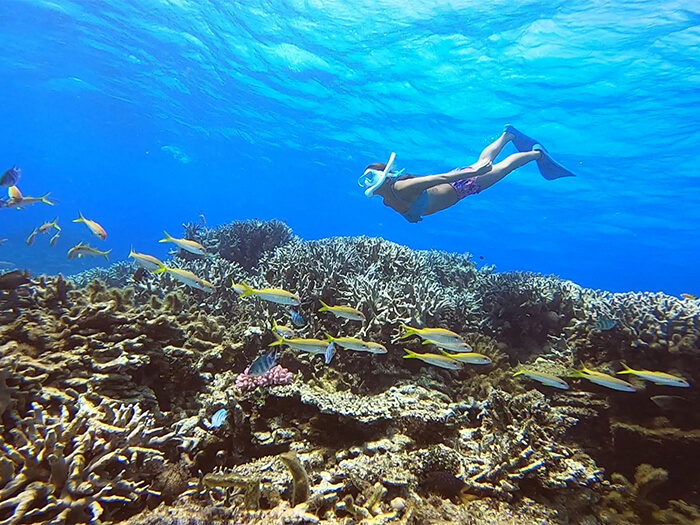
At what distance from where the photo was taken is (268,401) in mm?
4215

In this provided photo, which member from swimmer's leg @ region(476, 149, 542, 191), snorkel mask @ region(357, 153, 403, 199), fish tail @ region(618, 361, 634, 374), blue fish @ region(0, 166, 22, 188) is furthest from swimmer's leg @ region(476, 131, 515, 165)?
blue fish @ region(0, 166, 22, 188)

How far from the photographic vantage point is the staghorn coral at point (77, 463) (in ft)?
8.22

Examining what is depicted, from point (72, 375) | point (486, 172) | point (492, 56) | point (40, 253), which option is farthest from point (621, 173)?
point (40, 253)

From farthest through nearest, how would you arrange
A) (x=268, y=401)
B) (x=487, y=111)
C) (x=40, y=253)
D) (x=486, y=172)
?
(x=40, y=253), (x=487, y=111), (x=486, y=172), (x=268, y=401)

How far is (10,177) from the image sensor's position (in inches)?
286

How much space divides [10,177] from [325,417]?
8.29m

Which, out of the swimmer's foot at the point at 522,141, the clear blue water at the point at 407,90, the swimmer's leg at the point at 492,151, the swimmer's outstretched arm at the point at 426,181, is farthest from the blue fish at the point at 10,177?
the clear blue water at the point at 407,90

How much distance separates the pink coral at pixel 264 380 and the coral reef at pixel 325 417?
25 mm

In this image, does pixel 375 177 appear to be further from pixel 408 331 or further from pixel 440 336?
pixel 440 336

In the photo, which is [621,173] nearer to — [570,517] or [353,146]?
[353,146]

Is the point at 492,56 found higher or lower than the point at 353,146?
lower

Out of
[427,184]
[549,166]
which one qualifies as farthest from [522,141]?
[427,184]

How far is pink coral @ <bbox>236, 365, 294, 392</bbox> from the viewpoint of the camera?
14.0 ft

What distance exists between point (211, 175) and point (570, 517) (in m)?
88.2
